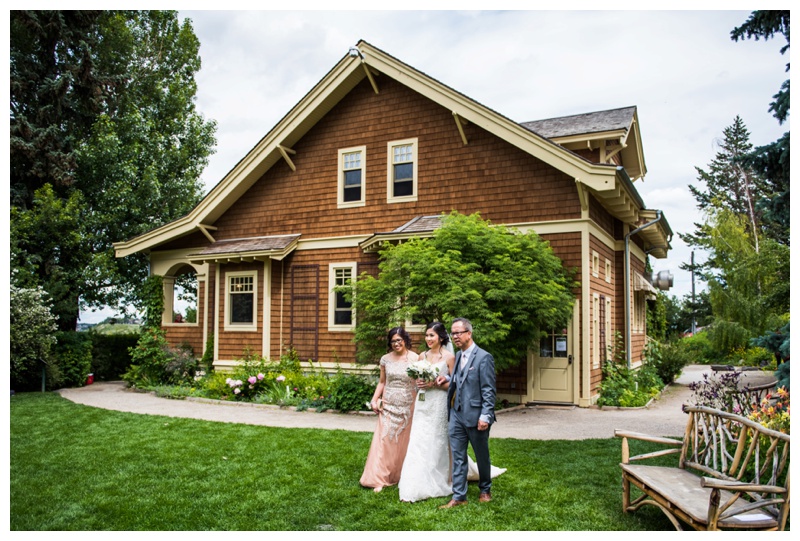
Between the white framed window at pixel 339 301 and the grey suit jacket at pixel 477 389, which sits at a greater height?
the white framed window at pixel 339 301

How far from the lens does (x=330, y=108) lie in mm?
17328

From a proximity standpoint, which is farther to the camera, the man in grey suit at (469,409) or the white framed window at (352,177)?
the white framed window at (352,177)

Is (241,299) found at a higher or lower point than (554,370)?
higher

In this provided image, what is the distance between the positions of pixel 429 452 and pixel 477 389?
3.15 ft

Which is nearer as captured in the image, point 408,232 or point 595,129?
point 408,232

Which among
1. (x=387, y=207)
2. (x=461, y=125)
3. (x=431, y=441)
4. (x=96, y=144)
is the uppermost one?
(x=96, y=144)

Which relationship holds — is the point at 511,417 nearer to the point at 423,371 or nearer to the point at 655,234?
the point at 423,371

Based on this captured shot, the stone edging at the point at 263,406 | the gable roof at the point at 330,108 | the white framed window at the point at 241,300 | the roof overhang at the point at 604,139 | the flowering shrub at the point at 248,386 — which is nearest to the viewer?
the stone edging at the point at 263,406

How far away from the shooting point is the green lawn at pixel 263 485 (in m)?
6.15

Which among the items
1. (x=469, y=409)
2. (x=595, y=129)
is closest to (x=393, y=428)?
(x=469, y=409)

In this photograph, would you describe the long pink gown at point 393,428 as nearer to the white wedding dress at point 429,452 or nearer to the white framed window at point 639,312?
the white wedding dress at point 429,452

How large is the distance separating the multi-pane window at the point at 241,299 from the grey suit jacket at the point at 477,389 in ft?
39.4

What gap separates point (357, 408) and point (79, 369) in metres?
10.4

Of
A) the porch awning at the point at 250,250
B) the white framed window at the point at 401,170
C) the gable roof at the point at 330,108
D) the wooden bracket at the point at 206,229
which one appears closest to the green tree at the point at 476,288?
the gable roof at the point at 330,108
